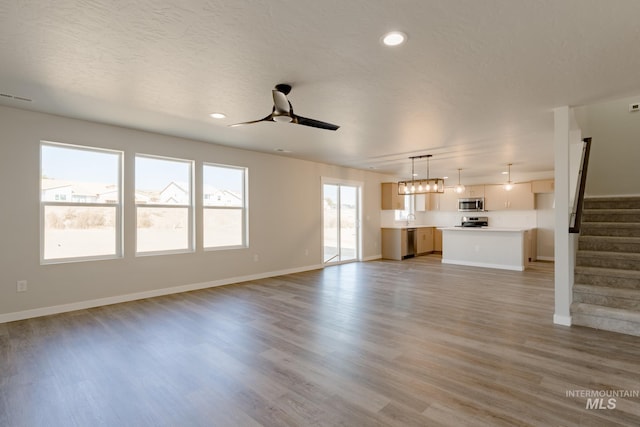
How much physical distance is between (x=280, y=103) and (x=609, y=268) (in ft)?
14.8

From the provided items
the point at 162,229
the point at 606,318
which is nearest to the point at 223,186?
the point at 162,229

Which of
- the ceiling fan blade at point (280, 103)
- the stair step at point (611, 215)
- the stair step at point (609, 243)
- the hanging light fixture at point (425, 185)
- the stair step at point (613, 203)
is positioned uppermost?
the ceiling fan blade at point (280, 103)

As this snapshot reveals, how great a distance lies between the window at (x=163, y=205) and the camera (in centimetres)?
487

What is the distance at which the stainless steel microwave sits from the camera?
9.78 metres

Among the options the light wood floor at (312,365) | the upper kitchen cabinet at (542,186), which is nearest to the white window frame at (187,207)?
the light wood floor at (312,365)

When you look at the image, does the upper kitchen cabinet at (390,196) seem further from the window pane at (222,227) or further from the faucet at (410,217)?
the window pane at (222,227)

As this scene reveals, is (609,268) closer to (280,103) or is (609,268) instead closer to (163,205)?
(280,103)

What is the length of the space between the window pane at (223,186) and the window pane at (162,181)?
333mm

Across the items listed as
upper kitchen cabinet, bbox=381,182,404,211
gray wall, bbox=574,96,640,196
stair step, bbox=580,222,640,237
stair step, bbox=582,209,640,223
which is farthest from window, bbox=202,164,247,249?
gray wall, bbox=574,96,640,196

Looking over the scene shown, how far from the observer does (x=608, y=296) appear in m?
3.60

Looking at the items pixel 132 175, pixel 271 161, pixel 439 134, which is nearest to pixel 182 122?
pixel 132 175

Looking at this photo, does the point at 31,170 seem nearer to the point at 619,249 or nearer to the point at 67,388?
the point at 67,388

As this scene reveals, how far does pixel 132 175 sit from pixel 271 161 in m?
2.59

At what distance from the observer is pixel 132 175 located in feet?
15.5
